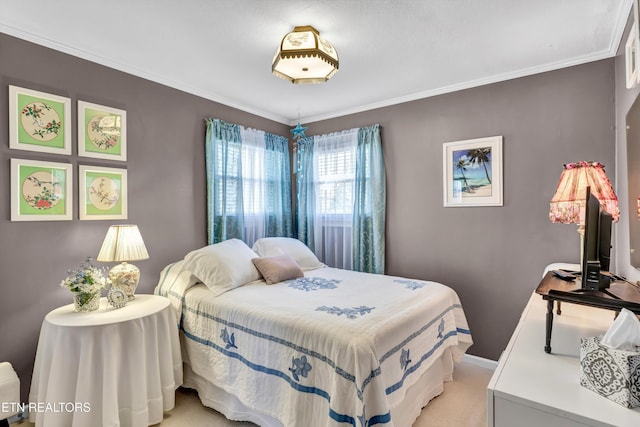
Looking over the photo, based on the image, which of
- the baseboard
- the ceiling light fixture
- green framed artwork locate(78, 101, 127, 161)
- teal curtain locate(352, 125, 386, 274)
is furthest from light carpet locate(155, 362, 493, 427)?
the ceiling light fixture

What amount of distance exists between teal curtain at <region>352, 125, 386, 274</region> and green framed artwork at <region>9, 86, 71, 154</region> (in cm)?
266

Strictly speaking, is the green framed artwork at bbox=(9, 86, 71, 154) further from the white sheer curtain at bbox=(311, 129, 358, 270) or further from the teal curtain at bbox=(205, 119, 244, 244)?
the white sheer curtain at bbox=(311, 129, 358, 270)

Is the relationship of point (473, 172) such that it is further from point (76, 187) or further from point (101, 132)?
point (76, 187)

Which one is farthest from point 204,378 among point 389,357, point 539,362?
point 539,362

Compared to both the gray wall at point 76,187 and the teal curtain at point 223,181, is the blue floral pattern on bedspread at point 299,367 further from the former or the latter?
the teal curtain at point 223,181

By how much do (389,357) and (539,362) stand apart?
846mm

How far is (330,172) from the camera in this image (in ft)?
13.0

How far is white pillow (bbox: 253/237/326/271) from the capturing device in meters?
3.34

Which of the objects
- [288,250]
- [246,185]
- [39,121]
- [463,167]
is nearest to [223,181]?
[246,185]

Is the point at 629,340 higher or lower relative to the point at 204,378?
higher

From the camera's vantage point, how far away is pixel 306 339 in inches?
71.7

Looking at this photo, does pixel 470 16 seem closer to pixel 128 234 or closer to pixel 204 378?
pixel 128 234

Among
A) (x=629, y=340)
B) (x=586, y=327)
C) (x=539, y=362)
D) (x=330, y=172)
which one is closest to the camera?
(x=629, y=340)

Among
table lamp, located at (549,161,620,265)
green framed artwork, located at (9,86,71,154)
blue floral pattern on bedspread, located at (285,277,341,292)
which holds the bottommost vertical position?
blue floral pattern on bedspread, located at (285,277,341,292)
